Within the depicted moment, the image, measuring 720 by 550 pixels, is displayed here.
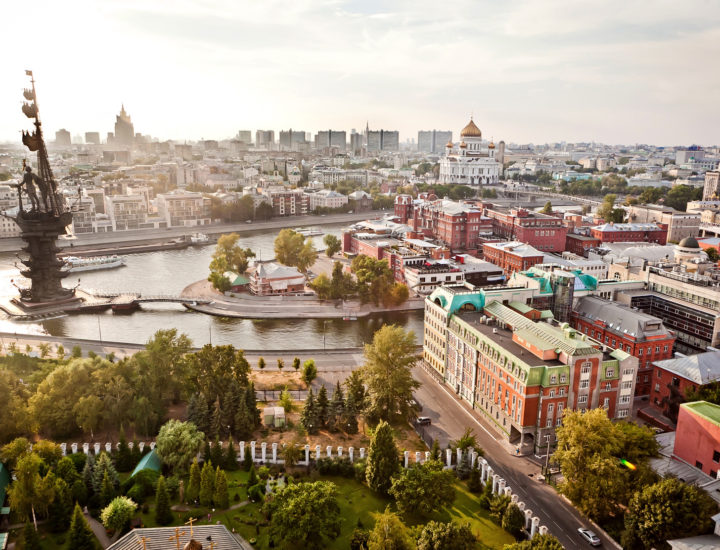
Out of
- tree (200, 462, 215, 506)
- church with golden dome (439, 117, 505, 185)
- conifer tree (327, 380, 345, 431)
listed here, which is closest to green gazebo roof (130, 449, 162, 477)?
tree (200, 462, 215, 506)

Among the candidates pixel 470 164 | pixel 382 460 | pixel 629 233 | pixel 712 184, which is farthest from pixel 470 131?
pixel 382 460

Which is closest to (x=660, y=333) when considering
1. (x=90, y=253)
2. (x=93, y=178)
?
(x=90, y=253)

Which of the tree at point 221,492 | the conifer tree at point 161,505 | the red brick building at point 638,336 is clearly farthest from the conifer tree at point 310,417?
the red brick building at point 638,336

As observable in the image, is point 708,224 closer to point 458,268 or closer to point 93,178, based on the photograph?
point 458,268

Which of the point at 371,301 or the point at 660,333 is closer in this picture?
the point at 660,333

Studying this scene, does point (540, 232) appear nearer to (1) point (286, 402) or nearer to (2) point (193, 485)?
(1) point (286, 402)

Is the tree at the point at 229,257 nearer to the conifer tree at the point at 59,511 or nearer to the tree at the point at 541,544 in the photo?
the conifer tree at the point at 59,511
